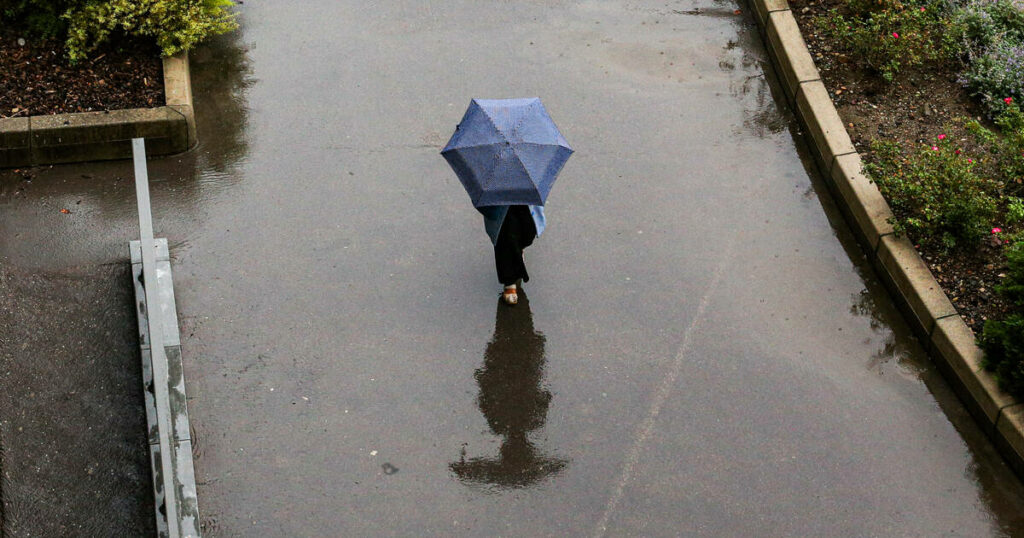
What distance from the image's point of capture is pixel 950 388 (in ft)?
23.7

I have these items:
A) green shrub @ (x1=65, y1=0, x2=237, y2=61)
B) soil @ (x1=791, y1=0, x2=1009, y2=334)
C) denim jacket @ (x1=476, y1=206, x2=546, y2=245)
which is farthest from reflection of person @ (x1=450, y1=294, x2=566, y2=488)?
green shrub @ (x1=65, y1=0, x2=237, y2=61)

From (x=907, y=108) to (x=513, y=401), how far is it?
465 centimetres

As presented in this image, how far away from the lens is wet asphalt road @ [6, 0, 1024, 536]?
6461 mm

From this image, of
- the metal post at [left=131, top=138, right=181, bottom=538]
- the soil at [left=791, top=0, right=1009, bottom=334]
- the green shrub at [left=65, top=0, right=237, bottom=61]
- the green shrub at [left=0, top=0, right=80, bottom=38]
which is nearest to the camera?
the metal post at [left=131, top=138, right=181, bottom=538]

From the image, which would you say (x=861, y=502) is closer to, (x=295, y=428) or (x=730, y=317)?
(x=730, y=317)

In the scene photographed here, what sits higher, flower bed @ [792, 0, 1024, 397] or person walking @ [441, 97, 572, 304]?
person walking @ [441, 97, 572, 304]

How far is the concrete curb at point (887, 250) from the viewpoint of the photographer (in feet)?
22.4

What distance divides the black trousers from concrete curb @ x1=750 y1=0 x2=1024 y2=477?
270 cm

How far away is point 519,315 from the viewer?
24.8 feet

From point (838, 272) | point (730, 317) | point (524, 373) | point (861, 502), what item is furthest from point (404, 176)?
point (861, 502)

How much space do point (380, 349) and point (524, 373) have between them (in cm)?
100

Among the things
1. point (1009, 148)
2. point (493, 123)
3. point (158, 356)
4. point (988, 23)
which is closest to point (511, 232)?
point (493, 123)

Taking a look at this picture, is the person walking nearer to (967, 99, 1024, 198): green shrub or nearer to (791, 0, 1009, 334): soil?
(791, 0, 1009, 334): soil

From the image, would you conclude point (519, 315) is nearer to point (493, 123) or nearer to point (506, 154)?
point (506, 154)
